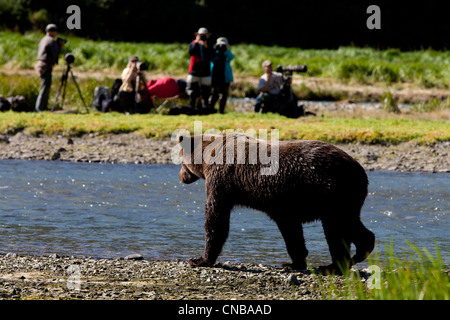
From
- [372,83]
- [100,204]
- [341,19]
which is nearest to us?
[100,204]

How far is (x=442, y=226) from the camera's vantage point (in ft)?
31.7

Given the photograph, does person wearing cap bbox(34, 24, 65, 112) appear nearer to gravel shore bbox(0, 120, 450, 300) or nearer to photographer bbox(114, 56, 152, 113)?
photographer bbox(114, 56, 152, 113)

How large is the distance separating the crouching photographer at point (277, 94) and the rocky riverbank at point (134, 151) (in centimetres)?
359

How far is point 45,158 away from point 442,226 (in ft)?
26.0

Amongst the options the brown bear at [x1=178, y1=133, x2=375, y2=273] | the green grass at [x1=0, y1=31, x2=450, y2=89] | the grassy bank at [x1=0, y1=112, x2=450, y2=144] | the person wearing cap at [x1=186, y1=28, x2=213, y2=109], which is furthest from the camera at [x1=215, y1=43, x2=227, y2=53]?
the brown bear at [x1=178, y1=133, x2=375, y2=273]

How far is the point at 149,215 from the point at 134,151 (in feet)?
17.0

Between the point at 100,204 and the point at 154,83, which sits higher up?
the point at 154,83

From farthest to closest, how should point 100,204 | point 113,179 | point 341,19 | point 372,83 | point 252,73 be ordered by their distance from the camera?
point 341,19 → point 252,73 → point 372,83 → point 113,179 → point 100,204

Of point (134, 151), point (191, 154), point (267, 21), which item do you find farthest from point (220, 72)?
point (267, 21)

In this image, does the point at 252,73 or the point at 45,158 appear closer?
the point at 45,158

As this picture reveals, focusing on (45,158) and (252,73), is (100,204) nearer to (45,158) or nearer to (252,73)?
(45,158)

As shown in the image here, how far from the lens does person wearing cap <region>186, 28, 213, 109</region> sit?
18.3 meters

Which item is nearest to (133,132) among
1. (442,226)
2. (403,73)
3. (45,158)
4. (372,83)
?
(45,158)

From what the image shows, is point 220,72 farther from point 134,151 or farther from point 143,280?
point 143,280
